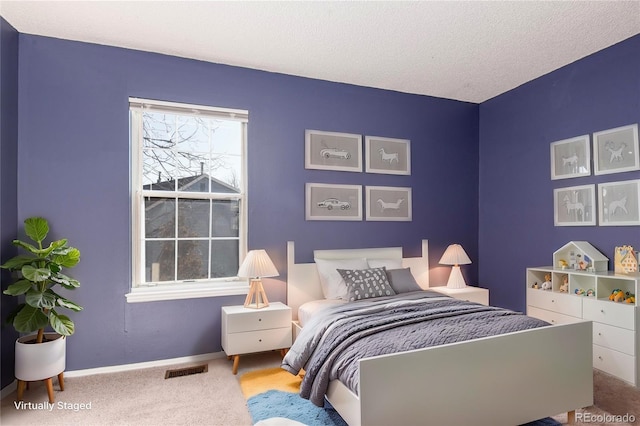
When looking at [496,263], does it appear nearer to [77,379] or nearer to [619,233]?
[619,233]

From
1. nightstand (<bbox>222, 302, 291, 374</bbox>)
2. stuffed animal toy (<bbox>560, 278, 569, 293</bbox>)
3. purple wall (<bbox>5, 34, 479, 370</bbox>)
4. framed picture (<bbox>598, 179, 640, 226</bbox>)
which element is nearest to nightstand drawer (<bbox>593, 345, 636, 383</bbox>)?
stuffed animal toy (<bbox>560, 278, 569, 293</bbox>)

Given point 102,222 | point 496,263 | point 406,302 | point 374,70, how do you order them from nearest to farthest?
point 406,302 → point 102,222 → point 374,70 → point 496,263

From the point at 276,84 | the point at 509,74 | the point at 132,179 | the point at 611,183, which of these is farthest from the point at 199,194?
the point at 611,183

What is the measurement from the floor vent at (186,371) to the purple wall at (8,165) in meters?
1.07

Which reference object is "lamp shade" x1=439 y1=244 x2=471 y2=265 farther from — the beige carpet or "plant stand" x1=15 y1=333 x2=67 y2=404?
"plant stand" x1=15 y1=333 x2=67 y2=404

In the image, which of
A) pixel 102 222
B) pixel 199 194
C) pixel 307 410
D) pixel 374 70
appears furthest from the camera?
pixel 374 70

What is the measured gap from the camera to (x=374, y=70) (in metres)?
3.52

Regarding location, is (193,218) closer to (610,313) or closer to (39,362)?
(39,362)

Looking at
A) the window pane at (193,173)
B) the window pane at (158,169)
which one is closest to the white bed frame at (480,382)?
the window pane at (193,173)

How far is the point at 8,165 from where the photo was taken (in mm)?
2654

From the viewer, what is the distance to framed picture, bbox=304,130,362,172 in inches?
144

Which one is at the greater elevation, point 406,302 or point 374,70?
point 374,70

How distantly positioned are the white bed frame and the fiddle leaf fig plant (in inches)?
74.8

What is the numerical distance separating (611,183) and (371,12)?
245 centimetres
